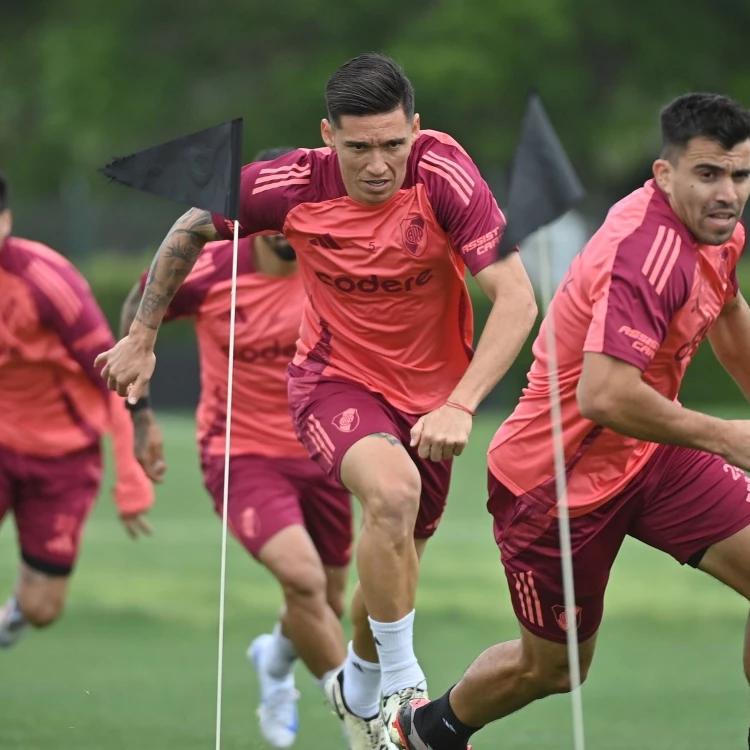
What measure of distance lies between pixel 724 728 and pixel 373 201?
3.72 meters

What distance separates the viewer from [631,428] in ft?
19.7

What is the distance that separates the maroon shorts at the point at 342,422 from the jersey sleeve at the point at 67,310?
239 centimetres

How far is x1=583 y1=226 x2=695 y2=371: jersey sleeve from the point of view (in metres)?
5.91

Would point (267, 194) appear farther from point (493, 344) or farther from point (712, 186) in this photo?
point (712, 186)

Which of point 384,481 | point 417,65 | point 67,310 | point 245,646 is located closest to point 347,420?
point 384,481

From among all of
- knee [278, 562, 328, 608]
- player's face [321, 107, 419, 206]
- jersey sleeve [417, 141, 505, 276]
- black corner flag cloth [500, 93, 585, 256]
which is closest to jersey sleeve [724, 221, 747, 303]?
black corner flag cloth [500, 93, 585, 256]

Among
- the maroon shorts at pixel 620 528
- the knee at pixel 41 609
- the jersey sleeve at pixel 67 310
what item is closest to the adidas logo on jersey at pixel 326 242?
the maroon shorts at pixel 620 528

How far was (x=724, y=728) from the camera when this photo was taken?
911 cm

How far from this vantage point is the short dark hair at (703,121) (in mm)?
6035

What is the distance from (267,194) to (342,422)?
3.16ft

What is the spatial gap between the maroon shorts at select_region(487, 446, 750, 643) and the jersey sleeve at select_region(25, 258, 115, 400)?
3.54 meters

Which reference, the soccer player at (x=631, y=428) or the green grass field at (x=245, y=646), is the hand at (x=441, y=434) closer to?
the soccer player at (x=631, y=428)

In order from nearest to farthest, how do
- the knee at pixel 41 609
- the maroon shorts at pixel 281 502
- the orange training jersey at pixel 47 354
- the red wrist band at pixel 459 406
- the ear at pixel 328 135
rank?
the red wrist band at pixel 459 406, the ear at pixel 328 135, the maroon shorts at pixel 281 502, the orange training jersey at pixel 47 354, the knee at pixel 41 609

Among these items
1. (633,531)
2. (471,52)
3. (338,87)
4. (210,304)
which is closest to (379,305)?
(338,87)
